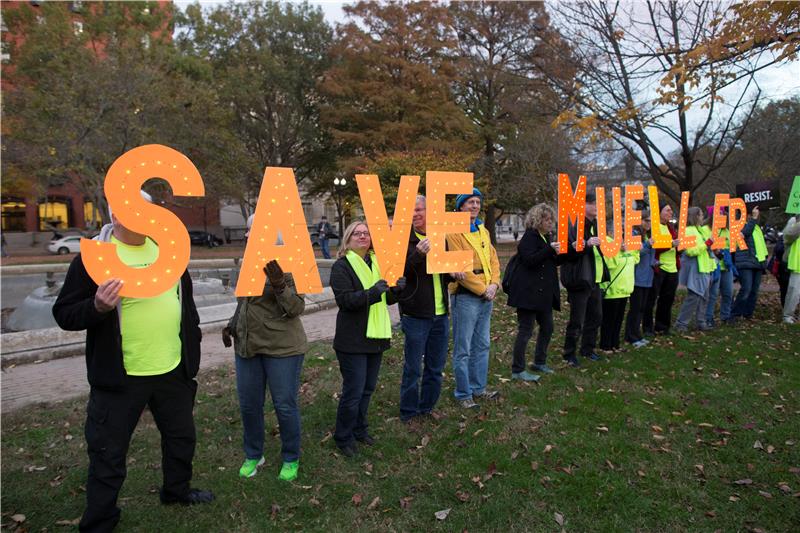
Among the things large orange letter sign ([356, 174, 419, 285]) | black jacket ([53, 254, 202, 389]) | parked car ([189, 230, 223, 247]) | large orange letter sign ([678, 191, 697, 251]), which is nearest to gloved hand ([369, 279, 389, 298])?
large orange letter sign ([356, 174, 419, 285])

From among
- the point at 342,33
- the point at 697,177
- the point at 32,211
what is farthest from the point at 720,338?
the point at 32,211

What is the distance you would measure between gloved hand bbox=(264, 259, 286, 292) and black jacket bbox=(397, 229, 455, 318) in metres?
1.21

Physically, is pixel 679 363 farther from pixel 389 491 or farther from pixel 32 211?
pixel 32 211

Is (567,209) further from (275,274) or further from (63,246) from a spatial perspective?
(63,246)

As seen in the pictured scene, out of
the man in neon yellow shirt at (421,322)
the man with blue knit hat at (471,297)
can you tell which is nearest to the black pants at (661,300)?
the man with blue knit hat at (471,297)

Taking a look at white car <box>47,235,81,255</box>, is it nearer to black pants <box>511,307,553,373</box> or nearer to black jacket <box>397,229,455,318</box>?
black pants <box>511,307,553,373</box>

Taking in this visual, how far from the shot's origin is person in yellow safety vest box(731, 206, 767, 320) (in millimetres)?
8805

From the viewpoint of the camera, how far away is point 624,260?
6.79 meters

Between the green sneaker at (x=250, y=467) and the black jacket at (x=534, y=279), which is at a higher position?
the black jacket at (x=534, y=279)

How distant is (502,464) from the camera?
404 centimetres

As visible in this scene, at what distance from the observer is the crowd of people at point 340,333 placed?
3.08 meters

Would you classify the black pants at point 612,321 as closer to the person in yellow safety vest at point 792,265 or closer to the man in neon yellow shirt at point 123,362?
the person in yellow safety vest at point 792,265

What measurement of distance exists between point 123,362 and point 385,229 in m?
2.14

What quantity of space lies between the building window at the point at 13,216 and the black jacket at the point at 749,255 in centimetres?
5232
